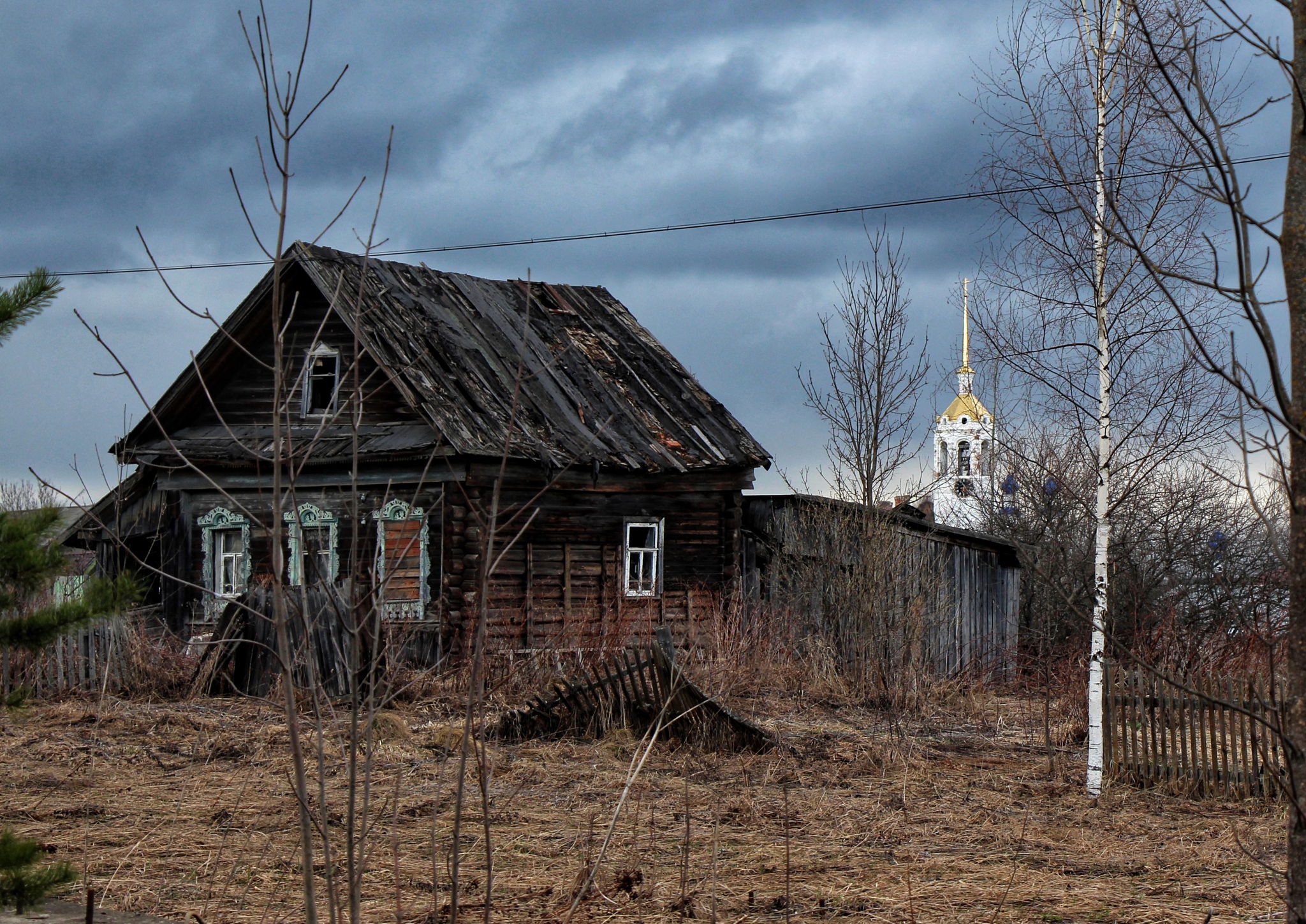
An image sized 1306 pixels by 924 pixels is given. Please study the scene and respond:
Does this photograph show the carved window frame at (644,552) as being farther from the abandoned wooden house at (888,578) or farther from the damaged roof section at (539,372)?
the abandoned wooden house at (888,578)

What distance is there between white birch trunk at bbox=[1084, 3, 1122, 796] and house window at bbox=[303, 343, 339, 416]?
11545 mm

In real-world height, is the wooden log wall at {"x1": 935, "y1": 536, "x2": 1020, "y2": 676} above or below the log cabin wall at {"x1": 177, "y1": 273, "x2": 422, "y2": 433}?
below

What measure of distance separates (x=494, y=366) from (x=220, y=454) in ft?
13.3

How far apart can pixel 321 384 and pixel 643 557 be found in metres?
5.48

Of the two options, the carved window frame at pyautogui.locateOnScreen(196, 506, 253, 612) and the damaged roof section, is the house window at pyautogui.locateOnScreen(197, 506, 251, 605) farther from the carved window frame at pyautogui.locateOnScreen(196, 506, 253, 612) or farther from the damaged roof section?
the damaged roof section

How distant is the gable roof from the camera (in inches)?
663

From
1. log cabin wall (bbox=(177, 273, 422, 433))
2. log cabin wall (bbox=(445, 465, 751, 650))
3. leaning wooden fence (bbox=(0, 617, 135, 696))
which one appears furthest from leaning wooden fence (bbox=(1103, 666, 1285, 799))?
log cabin wall (bbox=(177, 273, 422, 433))

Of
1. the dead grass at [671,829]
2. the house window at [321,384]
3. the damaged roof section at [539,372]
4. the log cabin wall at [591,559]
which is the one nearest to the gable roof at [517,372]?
the damaged roof section at [539,372]

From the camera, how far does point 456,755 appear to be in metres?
10.5

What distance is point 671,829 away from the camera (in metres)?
7.22

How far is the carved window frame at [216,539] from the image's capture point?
59.3 feet

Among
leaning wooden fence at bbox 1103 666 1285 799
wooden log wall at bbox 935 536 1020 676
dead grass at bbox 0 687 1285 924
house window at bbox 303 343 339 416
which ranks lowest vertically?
dead grass at bbox 0 687 1285 924

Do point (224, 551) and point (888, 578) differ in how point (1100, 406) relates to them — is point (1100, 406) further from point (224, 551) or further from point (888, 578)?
point (224, 551)

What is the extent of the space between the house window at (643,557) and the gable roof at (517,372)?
3.44 feet
